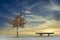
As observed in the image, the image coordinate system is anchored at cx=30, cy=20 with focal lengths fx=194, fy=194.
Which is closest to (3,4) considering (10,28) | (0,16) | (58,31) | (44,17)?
(0,16)

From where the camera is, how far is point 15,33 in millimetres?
3688

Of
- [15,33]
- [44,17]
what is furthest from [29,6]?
[15,33]

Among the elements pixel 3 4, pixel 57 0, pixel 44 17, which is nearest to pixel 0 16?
pixel 3 4

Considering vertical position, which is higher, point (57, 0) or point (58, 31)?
point (57, 0)

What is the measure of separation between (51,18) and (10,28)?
0.81m

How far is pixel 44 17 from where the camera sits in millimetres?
3727

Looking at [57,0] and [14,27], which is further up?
[57,0]

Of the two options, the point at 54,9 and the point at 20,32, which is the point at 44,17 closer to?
the point at 54,9

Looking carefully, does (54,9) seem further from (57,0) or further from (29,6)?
(29,6)

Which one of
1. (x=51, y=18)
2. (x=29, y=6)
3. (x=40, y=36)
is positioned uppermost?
(x=29, y=6)

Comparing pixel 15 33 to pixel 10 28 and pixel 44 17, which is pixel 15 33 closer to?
pixel 10 28

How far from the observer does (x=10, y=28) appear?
3695mm

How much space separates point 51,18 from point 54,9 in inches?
7.2

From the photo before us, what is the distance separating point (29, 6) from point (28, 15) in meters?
0.17
